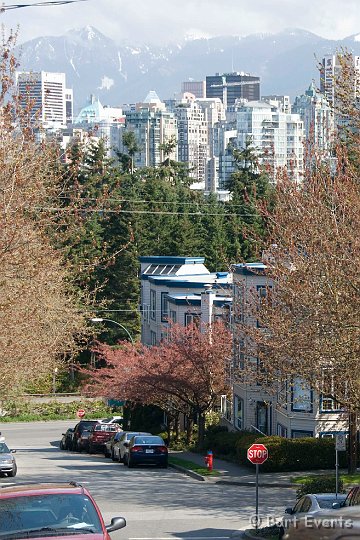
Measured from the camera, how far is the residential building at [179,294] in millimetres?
49000

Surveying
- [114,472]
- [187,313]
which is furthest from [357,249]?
[187,313]

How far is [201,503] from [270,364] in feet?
14.7

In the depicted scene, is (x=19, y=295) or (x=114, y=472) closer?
(x=19, y=295)

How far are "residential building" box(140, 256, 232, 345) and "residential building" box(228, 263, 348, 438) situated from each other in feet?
11.9

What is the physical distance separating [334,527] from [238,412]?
122 feet

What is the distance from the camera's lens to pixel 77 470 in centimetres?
3769

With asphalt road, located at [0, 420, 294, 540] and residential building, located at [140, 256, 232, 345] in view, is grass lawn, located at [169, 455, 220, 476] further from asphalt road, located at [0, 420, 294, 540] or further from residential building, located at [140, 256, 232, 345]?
residential building, located at [140, 256, 232, 345]

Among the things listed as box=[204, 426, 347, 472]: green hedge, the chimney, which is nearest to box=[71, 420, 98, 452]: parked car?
the chimney

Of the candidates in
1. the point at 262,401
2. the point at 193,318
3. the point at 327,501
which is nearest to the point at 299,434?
the point at 262,401

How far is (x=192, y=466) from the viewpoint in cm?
3722

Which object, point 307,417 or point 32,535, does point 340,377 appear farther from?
point 32,535

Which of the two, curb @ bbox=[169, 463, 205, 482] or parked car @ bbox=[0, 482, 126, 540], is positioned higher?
parked car @ bbox=[0, 482, 126, 540]

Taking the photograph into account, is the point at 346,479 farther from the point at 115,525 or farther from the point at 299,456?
the point at 115,525

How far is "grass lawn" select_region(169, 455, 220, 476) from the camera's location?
35.1 meters
